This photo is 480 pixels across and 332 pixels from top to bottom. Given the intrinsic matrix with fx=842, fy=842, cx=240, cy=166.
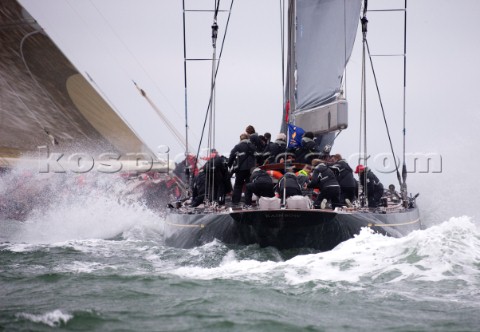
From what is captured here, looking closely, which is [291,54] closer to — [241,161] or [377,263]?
[241,161]

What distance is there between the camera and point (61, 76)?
1819cm

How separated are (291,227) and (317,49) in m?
6.22

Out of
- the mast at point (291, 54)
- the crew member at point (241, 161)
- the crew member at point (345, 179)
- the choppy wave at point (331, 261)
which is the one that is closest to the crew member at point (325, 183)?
the crew member at point (345, 179)

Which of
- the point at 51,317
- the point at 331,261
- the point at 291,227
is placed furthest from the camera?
the point at 291,227

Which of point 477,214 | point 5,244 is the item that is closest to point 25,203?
point 5,244

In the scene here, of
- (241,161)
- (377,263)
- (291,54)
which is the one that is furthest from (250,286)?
(291,54)

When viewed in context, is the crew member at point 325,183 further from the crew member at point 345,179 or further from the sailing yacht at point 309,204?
the crew member at point 345,179

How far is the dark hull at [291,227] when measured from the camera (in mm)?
10906

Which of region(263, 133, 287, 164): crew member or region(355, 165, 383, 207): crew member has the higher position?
region(263, 133, 287, 164): crew member

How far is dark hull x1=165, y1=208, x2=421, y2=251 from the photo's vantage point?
10.9 m

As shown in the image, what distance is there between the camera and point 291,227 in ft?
36.1

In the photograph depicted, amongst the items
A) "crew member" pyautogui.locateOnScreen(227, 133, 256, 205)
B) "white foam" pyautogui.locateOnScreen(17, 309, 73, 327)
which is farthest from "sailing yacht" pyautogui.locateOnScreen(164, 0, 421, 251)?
"white foam" pyautogui.locateOnScreen(17, 309, 73, 327)

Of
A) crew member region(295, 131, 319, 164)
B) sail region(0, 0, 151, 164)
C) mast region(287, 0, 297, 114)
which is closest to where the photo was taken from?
crew member region(295, 131, 319, 164)

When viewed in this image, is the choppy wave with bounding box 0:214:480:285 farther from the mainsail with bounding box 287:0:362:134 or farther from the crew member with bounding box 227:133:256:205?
the mainsail with bounding box 287:0:362:134
